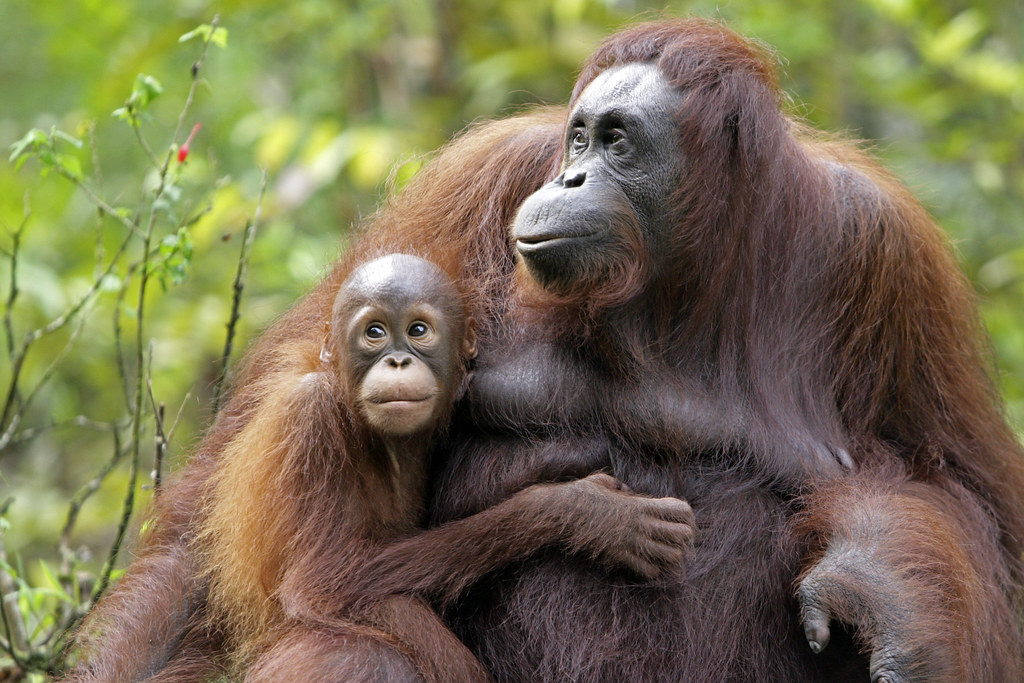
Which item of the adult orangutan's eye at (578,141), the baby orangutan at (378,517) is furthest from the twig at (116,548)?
the adult orangutan's eye at (578,141)

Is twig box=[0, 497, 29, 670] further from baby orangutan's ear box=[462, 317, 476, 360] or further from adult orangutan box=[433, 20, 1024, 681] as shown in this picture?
baby orangutan's ear box=[462, 317, 476, 360]

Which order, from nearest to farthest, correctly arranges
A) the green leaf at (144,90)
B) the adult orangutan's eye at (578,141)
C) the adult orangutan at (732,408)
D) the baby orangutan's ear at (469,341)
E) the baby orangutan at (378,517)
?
1. the baby orangutan at (378,517)
2. the adult orangutan at (732,408)
3. the adult orangutan's eye at (578,141)
4. the baby orangutan's ear at (469,341)
5. the green leaf at (144,90)

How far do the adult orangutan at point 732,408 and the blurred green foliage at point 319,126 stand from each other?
2.27 metres

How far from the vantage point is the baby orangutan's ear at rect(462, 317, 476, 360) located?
10.0ft

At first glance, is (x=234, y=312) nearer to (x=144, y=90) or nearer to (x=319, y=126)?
(x=144, y=90)

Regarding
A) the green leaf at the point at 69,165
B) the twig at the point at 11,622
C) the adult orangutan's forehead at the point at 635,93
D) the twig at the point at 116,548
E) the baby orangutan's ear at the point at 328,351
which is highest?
the adult orangutan's forehead at the point at 635,93

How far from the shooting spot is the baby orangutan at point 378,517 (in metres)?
2.69

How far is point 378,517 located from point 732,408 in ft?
3.15

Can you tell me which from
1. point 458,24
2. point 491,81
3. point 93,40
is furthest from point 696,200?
point 93,40

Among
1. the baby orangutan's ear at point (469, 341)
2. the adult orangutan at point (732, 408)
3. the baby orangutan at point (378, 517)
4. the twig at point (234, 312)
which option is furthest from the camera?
the twig at point (234, 312)

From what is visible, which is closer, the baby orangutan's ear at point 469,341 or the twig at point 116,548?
the baby orangutan's ear at point 469,341

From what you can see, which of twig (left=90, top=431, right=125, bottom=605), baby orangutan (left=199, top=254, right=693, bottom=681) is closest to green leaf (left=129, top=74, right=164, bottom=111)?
baby orangutan (left=199, top=254, right=693, bottom=681)

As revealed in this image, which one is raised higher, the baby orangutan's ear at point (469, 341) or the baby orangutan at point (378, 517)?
the baby orangutan's ear at point (469, 341)

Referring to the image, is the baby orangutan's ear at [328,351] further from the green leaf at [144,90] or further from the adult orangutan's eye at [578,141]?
the green leaf at [144,90]
